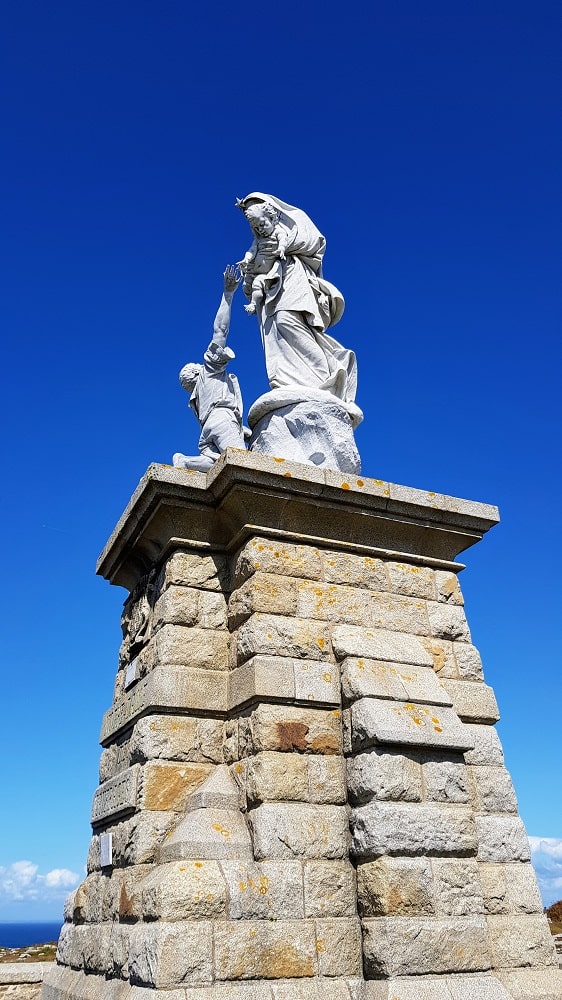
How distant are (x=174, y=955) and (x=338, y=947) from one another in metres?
0.95

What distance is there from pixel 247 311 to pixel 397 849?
186 inches

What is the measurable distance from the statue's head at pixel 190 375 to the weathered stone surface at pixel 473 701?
12.1 feet

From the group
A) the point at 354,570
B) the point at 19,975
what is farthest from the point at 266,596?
the point at 19,975

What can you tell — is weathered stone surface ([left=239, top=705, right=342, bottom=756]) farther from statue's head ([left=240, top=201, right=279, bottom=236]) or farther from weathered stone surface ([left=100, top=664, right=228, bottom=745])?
statue's head ([left=240, top=201, right=279, bottom=236])

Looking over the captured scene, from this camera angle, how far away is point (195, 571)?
5.28m

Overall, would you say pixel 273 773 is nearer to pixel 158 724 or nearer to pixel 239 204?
pixel 158 724

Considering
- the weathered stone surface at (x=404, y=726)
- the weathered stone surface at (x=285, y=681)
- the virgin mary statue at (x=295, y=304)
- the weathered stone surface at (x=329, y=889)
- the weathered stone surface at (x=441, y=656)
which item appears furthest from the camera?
the virgin mary statue at (x=295, y=304)

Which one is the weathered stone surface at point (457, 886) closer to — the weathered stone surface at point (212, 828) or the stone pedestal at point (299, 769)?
the stone pedestal at point (299, 769)

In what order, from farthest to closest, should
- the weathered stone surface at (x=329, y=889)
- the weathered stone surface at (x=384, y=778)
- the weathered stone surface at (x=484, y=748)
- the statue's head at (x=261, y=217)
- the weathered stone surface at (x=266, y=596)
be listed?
1. the statue's head at (x=261, y=217)
2. the weathered stone surface at (x=484, y=748)
3. the weathered stone surface at (x=266, y=596)
4. the weathered stone surface at (x=384, y=778)
5. the weathered stone surface at (x=329, y=889)

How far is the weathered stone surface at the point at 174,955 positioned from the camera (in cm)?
366

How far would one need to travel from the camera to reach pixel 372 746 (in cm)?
443

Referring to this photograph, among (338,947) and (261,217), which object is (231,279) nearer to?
(261,217)

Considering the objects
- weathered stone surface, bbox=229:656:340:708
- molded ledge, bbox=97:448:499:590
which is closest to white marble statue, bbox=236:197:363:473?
molded ledge, bbox=97:448:499:590

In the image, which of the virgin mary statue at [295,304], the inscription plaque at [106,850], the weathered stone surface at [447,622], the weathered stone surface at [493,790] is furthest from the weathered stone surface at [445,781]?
the virgin mary statue at [295,304]
